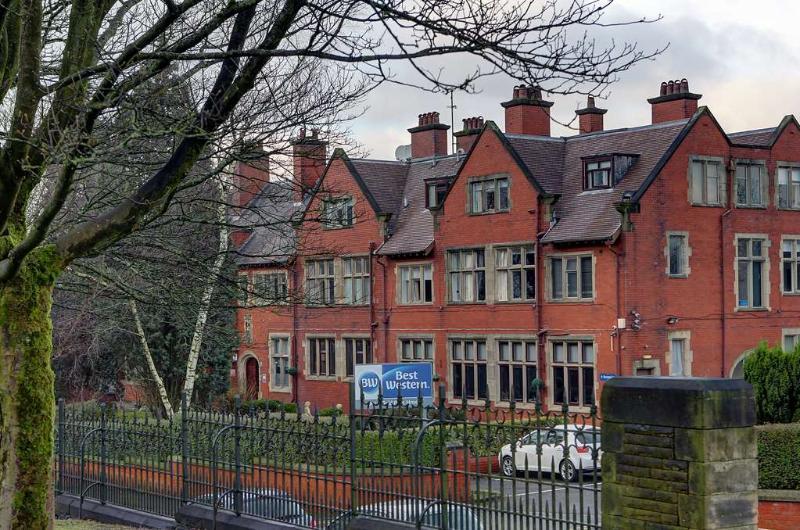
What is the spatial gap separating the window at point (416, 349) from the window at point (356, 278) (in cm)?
257

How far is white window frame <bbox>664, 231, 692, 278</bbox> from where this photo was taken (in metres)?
39.7

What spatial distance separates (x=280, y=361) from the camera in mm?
52625

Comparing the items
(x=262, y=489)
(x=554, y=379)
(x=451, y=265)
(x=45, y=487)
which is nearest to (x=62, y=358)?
(x=451, y=265)

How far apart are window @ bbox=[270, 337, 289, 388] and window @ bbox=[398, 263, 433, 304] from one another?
7724mm

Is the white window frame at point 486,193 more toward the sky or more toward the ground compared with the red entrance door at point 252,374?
more toward the sky

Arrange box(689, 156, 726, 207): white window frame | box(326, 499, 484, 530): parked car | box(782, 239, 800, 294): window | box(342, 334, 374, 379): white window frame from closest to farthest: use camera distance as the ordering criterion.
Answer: box(326, 499, 484, 530): parked car, box(689, 156, 726, 207): white window frame, box(782, 239, 800, 294): window, box(342, 334, 374, 379): white window frame

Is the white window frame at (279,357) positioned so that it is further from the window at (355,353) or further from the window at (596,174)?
the window at (596,174)

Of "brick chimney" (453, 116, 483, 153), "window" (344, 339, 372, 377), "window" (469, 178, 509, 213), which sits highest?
"brick chimney" (453, 116, 483, 153)

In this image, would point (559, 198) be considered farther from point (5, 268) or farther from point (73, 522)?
point (5, 268)

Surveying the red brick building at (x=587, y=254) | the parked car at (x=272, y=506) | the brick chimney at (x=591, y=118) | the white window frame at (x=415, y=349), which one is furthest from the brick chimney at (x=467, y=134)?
the parked car at (x=272, y=506)

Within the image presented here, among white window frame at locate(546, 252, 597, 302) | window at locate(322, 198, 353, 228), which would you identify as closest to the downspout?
white window frame at locate(546, 252, 597, 302)

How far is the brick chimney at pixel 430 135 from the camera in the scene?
51344 millimetres

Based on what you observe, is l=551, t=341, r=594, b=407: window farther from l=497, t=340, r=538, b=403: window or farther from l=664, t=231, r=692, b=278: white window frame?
l=664, t=231, r=692, b=278: white window frame

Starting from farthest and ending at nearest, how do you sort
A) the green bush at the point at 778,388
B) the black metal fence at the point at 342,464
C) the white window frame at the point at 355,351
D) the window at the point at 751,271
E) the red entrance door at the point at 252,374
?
the red entrance door at the point at 252,374, the white window frame at the point at 355,351, the window at the point at 751,271, the green bush at the point at 778,388, the black metal fence at the point at 342,464
